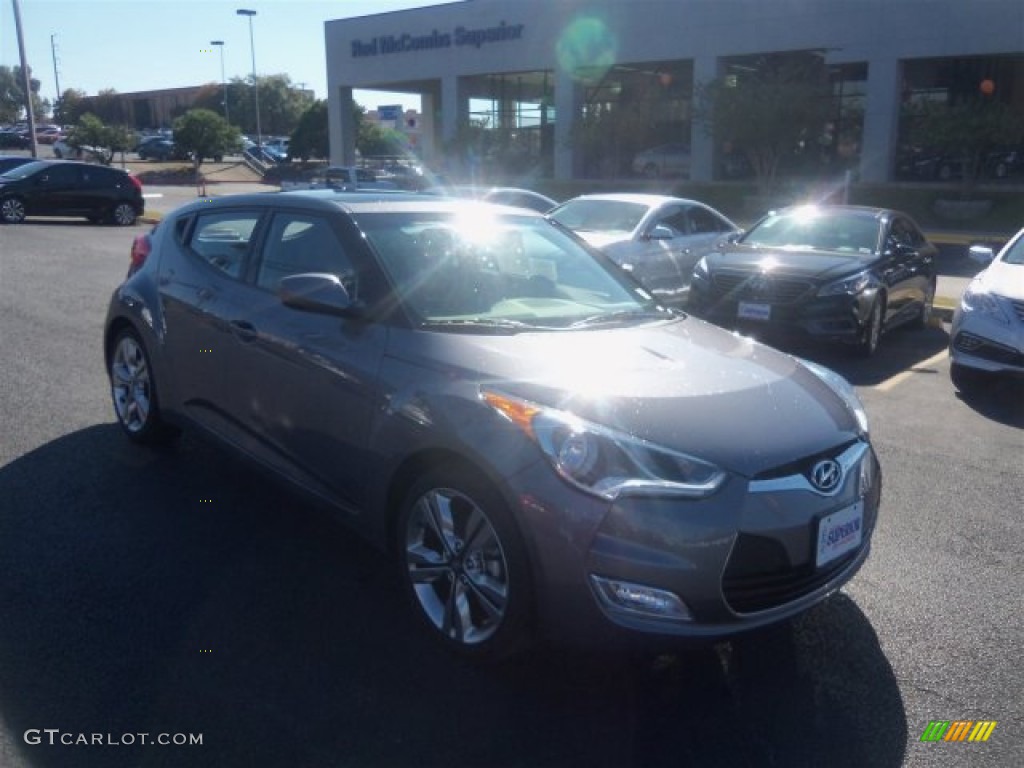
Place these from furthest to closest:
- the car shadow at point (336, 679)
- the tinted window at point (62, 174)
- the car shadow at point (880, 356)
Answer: the tinted window at point (62, 174) < the car shadow at point (880, 356) < the car shadow at point (336, 679)

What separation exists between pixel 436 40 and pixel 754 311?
34181 millimetres

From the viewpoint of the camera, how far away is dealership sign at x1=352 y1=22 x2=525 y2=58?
38062mm

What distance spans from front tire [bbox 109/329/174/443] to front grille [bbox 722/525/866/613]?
12.1 feet

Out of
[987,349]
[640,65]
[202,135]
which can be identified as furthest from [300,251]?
[202,135]

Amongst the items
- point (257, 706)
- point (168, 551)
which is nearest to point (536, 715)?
point (257, 706)

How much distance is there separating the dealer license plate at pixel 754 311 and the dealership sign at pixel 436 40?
30981 mm

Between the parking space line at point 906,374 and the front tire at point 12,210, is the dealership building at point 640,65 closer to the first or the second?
the front tire at point 12,210

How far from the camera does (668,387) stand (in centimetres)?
354

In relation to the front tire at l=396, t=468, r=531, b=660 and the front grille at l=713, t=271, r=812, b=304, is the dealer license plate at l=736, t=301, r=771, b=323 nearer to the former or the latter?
the front grille at l=713, t=271, r=812, b=304

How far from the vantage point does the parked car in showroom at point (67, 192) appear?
22406mm

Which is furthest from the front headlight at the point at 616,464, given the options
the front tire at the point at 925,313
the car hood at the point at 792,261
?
the front tire at the point at 925,313

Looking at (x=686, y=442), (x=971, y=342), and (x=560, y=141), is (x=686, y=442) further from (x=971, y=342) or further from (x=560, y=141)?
(x=560, y=141)

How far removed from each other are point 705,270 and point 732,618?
24.0ft

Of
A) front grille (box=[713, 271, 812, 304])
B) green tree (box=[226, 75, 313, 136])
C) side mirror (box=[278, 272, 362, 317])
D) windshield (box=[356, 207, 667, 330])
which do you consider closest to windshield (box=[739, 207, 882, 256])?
front grille (box=[713, 271, 812, 304])
